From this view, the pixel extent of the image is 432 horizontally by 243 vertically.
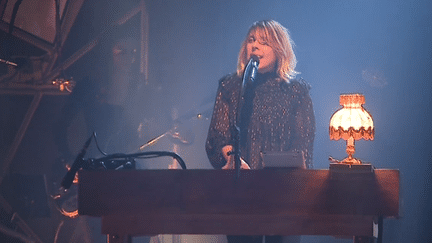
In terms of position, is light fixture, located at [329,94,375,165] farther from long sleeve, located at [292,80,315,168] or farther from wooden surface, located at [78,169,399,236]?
wooden surface, located at [78,169,399,236]

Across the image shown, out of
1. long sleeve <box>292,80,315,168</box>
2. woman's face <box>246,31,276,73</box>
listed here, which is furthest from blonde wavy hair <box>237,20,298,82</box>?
long sleeve <box>292,80,315,168</box>

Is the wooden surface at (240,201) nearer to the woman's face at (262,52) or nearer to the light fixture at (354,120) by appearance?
the light fixture at (354,120)

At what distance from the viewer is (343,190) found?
1.69 m

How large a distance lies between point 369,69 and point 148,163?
2.34 metres

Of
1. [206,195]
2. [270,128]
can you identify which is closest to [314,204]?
[206,195]

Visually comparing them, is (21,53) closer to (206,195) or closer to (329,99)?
(329,99)

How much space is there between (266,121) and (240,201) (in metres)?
1.08

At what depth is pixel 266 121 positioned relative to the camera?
2.73 m

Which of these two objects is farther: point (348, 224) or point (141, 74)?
point (141, 74)

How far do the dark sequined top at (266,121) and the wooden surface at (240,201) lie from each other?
0.93 meters

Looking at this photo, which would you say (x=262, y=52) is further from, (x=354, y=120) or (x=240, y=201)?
(x=240, y=201)

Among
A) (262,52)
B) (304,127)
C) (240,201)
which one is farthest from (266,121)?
(240,201)

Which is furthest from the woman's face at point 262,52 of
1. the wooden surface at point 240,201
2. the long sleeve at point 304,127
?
the wooden surface at point 240,201

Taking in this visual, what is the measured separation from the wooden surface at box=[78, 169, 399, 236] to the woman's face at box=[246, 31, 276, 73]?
4.17 ft
